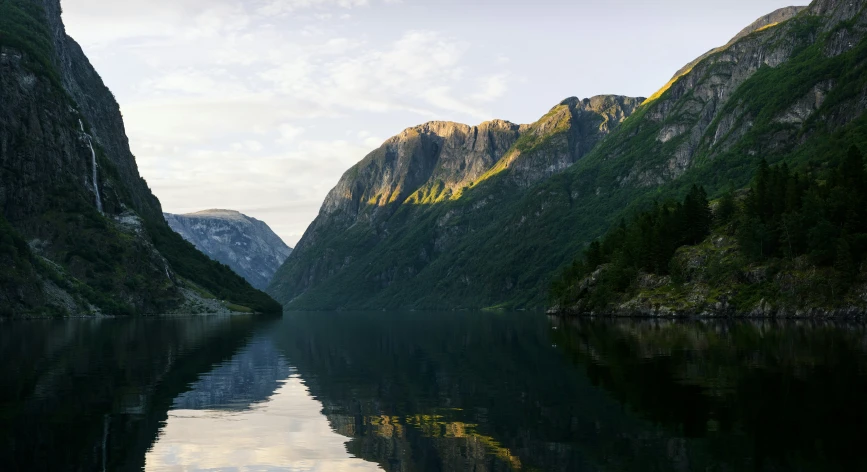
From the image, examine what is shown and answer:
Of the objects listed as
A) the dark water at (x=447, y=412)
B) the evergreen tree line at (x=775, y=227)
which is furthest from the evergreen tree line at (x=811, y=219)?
the dark water at (x=447, y=412)

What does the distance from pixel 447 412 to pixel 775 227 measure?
424 ft

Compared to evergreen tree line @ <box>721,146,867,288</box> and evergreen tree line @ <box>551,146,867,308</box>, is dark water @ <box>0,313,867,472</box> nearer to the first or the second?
evergreen tree line @ <box>721,146,867,288</box>

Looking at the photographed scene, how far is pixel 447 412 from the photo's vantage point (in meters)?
37.8

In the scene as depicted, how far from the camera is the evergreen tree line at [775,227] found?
130 m

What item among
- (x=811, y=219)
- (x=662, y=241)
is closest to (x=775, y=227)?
(x=811, y=219)

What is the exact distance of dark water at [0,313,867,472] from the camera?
27.0 m

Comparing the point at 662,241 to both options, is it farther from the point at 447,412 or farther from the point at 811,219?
the point at 447,412

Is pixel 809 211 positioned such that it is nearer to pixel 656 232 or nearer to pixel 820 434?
pixel 656 232

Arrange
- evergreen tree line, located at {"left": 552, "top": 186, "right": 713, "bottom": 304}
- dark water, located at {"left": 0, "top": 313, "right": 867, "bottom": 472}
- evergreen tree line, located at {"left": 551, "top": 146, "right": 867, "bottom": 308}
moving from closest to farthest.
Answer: dark water, located at {"left": 0, "top": 313, "right": 867, "bottom": 472} → evergreen tree line, located at {"left": 551, "top": 146, "right": 867, "bottom": 308} → evergreen tree line, located at {"left": 552, "top": 186, "right": 713, "bottom": 304}

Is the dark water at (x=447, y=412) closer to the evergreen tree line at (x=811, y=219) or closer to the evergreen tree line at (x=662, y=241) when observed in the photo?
the evergreen tree line at (x=811, y=219)

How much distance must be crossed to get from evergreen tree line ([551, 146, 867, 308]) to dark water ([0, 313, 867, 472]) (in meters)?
68.4

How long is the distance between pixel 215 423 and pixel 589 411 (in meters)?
18.2

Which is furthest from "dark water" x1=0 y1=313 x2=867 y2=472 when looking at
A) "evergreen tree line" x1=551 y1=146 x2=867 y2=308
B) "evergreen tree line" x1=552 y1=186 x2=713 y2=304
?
"evergreen tree line" x1=552 y1=186 x2=713 y2=304

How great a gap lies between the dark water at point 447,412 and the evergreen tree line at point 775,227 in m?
68.4
